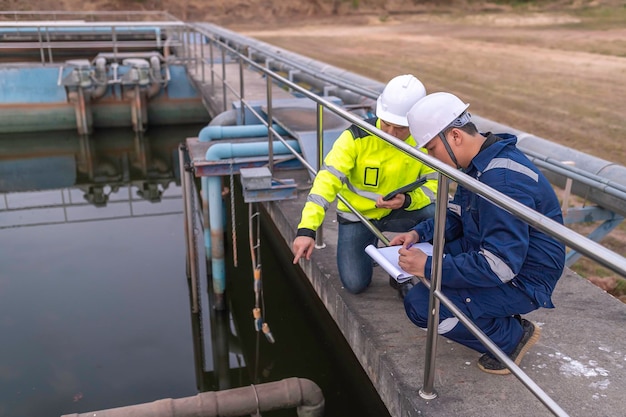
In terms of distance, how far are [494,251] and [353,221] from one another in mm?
1328

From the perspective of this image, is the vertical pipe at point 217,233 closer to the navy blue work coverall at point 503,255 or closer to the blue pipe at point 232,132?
the blue pipe at point 232,132

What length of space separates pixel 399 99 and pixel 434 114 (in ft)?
2.55

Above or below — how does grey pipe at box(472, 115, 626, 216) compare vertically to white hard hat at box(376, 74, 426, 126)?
below

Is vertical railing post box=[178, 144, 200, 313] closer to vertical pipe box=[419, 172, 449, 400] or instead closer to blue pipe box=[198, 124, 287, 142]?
blue pipe box=[198, 124, 287, 142]

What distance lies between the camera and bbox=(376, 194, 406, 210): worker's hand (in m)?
3.45

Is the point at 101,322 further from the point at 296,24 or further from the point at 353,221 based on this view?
the point at 296,24

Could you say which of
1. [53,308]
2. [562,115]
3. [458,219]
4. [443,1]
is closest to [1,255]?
[53,308]

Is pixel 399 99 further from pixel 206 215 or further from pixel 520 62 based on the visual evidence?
pixel 520 62

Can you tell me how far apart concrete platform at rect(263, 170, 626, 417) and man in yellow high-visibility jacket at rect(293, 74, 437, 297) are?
0.23 meters

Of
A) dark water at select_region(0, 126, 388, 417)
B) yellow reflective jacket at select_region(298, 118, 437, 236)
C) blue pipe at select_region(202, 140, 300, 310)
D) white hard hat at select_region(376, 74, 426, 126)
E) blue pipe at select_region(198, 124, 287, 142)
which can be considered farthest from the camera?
blue pipe at select_region(198, 124, 287, 142)

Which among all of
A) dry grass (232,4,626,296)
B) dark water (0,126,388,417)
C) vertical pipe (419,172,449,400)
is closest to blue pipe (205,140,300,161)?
dark water (0,126,388,417)

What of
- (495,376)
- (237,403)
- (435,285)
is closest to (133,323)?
(237,403)

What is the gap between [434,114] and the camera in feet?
7.95

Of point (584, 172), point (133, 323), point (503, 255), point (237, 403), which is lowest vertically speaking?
point (133, 323)
